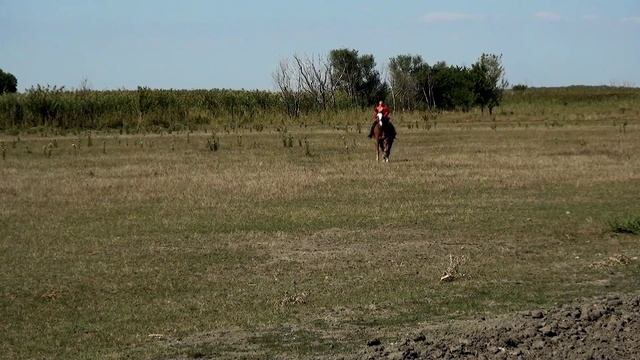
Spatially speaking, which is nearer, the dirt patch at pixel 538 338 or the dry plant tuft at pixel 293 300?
the dirt patch at pixel 538 338

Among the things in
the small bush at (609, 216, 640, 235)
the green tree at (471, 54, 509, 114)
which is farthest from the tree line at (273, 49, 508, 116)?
the small bush at (609, 216, 640, 235)

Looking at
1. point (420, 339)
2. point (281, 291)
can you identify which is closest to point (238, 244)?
point (281, 291)

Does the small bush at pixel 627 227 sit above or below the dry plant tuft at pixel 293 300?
below

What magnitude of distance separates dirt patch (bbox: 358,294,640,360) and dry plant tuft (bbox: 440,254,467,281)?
2.66 metres

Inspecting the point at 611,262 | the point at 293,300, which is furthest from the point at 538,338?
the point at 611,262

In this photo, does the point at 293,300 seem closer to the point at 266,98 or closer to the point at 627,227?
the point at 627,227

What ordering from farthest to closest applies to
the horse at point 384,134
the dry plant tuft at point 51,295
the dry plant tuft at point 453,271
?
the horse at point 384,134 → the dry plant tuft at point 453,271 → the dry plant tuft at point 51,295

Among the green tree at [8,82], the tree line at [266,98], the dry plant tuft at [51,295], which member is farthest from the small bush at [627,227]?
the green tree at [8,82]

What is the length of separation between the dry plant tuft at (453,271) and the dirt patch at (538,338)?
266 cm

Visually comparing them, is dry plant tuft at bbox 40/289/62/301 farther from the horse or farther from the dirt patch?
the horse

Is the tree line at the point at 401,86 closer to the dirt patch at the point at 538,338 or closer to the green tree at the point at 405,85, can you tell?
the green tree at the point at 405,85

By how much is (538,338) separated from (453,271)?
4.07m

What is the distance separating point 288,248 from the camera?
46.4 ft

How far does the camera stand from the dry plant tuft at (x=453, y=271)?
37.6ft
